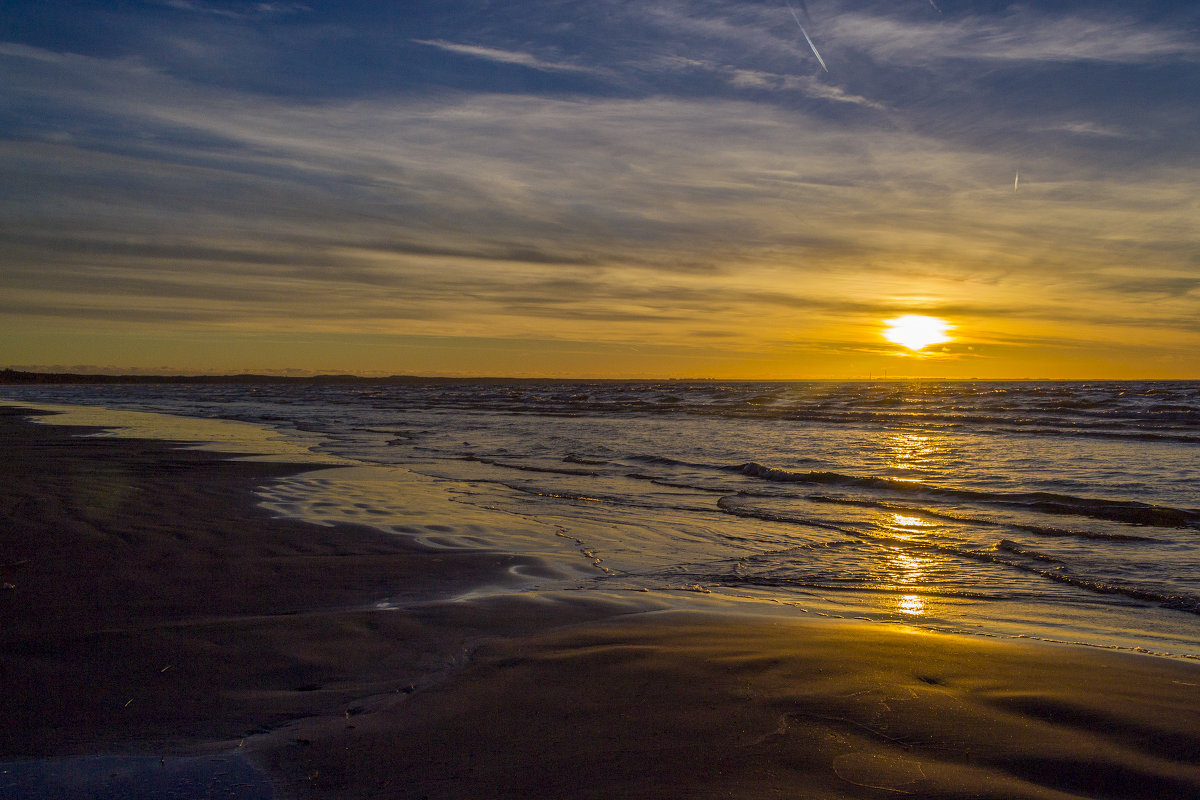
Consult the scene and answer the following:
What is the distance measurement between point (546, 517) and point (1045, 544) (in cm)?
543

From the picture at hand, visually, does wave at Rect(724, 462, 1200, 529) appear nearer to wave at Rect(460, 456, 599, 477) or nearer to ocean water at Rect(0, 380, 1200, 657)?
ocean water at Rect(0, 380, 1200, 657)

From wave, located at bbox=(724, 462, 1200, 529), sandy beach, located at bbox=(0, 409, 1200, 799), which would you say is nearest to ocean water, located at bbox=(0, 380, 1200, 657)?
wave, located at bbox=(724, 462, 1200, 529)

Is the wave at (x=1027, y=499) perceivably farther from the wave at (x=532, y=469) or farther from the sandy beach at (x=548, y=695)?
the sandy beach at (x=548, y=695)

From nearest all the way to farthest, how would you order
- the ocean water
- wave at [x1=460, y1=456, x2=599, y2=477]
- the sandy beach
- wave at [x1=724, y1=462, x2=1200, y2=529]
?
1. the sandy beach
2. the ocean water
3. wave at [x1=724, y1=462, x2=1200, y2=529]
4. wave at [x1=460, y1=456, x2=599, y2=477]

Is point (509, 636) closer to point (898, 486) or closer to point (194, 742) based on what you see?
point (194, 742)

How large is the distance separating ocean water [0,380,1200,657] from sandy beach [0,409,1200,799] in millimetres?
864

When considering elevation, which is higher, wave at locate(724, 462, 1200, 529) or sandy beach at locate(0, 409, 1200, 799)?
wave at locate(724, 462, 1200, 529)

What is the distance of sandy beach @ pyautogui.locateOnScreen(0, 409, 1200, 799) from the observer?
2764 millimetres

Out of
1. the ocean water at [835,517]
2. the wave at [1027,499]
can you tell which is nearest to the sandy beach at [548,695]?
the ocean water at [835,517]

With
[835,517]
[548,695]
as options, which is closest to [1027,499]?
[835,517]

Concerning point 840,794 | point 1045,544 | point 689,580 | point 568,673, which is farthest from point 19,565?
point 1045,544

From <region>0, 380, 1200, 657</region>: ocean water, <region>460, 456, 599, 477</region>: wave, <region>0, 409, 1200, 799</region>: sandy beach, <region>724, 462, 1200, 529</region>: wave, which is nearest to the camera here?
<region>0, 409, 1200, 799</region>: sandy beach

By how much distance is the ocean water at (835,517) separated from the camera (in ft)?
18.6

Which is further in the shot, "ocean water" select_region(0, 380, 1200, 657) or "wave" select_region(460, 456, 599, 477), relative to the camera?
"wave" select_region(460, 456, 599, 477)
